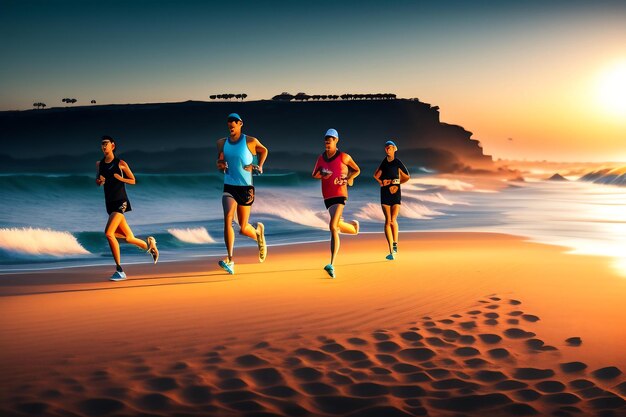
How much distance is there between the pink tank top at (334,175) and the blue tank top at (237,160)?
3.33 feet

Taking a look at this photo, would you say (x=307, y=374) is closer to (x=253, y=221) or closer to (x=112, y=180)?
(x=112, y=180)

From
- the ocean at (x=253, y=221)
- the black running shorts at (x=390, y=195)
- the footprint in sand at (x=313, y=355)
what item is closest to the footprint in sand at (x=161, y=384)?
the footprint in sand at (x=313, y=355)

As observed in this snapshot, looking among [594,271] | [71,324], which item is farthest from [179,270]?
[594,271]

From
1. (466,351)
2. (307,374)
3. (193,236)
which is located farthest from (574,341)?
(193,236)

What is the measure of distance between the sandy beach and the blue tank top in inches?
55.7

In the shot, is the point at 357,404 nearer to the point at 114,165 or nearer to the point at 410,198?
the point at 114,165

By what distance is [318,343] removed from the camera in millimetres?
6129

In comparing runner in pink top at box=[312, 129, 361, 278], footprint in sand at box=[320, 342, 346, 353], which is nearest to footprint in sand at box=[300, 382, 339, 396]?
footprint in sand at box=[320, 342, 346, 353]

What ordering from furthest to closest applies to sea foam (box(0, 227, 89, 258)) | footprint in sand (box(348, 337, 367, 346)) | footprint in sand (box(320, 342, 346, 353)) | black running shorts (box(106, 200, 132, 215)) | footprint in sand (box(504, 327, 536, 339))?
sea foam (box(0, 227, 89, 258)) < black running shorts (box(106, 200, 132, 215)) < footprint in sand (box(504, 327, 536, 339)) < footprint in sand (box(348, 337, 367, 346)) < footprint in sand (box(320, 342, 346, 353))

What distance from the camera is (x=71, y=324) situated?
6996mm

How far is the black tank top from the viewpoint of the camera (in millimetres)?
9656

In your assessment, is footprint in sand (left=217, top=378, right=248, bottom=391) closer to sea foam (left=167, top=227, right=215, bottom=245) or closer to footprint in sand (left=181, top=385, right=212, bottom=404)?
footprint in sand (left=181, top=385, right=212, bottom=404)

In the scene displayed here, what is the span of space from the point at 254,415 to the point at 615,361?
10.1 feet

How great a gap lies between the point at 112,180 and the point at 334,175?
3.13 meters
